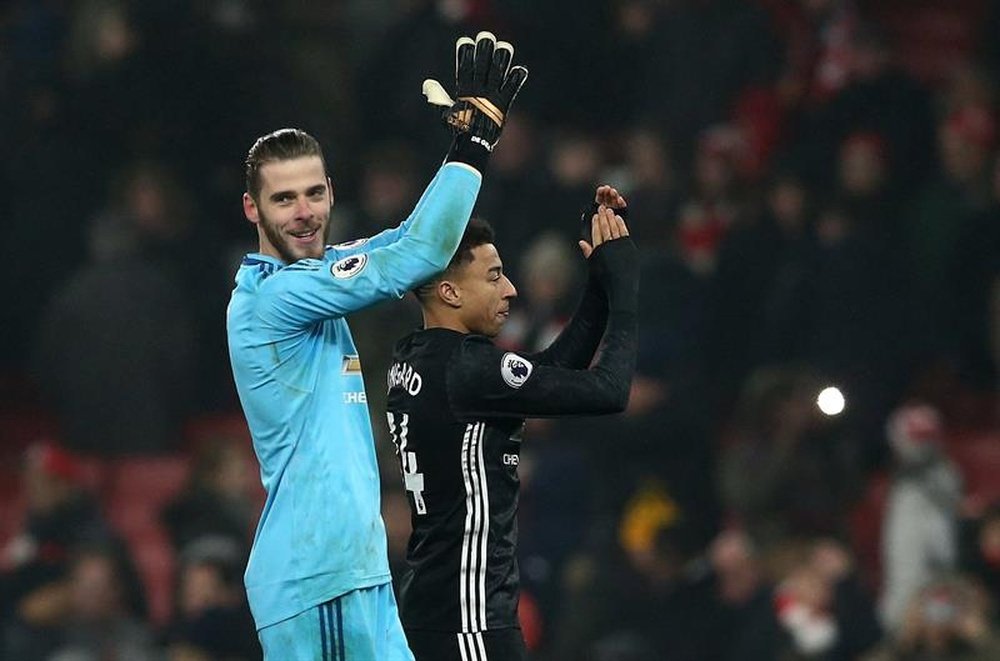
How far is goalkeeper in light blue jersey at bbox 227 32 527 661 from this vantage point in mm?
4637

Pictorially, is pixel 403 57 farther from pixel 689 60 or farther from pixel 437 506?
pixel 437 506

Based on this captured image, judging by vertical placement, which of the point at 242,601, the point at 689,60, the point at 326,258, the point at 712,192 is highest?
the point at 689,60

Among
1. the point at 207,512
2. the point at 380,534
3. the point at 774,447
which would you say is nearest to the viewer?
the point at 380,534

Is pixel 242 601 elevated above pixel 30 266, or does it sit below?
below

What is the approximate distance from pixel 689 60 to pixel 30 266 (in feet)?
11.8

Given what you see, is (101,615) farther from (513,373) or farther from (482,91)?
(482,91)

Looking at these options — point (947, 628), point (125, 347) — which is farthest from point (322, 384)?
point (125, 347)

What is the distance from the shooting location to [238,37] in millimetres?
11148

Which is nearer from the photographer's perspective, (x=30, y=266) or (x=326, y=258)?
(x=326, y=258)

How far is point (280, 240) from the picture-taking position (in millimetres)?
4789

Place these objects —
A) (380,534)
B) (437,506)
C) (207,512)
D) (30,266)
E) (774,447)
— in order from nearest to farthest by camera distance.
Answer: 1. (380,534)
2. (437,506)
3. (774,447)
4. (207,512)
5. (30,266)

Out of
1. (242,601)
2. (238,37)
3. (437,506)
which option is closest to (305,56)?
(238,37)

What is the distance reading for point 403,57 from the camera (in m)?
10.9

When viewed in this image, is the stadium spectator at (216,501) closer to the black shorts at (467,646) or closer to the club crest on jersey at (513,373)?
the black shorts at (467,646)
